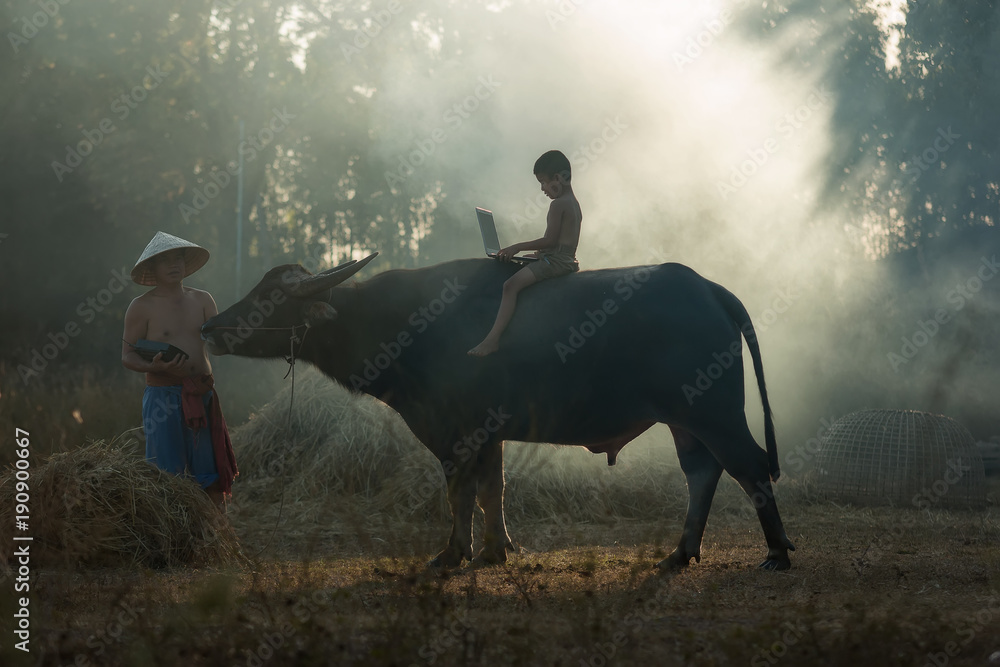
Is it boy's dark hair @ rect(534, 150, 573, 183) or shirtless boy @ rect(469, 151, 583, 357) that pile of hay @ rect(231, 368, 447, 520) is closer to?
shirtless boy @ rect(469, 151, 583, 357)

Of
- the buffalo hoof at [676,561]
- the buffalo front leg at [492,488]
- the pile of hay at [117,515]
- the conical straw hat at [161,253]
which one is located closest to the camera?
the pile of hay at [117,515]

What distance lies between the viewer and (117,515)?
16.5 ft

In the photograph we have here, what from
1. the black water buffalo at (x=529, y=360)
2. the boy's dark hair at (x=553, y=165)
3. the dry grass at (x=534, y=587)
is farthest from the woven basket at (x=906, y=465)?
the boy's dark hair at (x=553, y=165)

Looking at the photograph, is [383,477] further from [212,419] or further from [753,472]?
[753,472]

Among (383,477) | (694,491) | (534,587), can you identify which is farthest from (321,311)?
(383,477)

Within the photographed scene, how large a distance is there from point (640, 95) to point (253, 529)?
10334mm

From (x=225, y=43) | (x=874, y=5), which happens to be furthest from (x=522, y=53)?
(x=225, y=43)

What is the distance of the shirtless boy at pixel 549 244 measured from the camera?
512 cm

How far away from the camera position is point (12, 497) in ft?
16.8

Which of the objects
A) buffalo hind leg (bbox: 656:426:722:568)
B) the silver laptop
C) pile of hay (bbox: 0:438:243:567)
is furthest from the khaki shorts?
pile of hay (bbox: 0:438:243:567)

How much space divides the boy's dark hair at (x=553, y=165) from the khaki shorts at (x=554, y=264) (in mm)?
415

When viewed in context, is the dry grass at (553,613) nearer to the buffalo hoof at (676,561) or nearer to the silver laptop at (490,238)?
the buffalo hoof at (676,561)

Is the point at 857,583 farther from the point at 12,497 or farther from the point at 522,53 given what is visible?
the point at 522,53

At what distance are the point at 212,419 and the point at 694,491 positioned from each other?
287 centimetres
